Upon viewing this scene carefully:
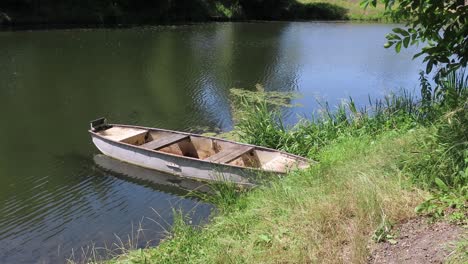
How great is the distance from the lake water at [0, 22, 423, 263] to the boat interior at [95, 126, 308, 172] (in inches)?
32.8

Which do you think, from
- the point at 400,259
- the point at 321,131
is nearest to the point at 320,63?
the point at 321,131

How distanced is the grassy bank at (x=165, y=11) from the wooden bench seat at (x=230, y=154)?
905 inches

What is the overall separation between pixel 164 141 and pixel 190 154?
685 millimetres

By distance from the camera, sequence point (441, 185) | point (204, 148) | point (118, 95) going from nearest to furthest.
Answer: point (441, 185), point (204, 148), point (118, 95)

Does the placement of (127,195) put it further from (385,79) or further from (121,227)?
(385,79)

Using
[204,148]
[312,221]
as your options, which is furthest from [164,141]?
[312,221]

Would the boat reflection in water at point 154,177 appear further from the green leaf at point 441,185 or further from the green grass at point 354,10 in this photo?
the green grass at point 354,10

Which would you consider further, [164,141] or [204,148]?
[204,148]

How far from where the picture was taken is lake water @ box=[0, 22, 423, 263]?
8086 millimetres

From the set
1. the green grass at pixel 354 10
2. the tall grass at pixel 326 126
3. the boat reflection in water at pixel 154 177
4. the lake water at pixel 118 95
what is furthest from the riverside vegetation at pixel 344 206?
the green grass at pixel 354 10

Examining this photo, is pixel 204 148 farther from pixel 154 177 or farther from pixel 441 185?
pixel 441 185

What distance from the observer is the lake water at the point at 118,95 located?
8.09 m

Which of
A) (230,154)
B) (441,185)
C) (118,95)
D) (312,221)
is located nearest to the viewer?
(441,185)

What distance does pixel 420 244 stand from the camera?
11.1ft
